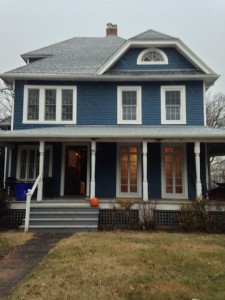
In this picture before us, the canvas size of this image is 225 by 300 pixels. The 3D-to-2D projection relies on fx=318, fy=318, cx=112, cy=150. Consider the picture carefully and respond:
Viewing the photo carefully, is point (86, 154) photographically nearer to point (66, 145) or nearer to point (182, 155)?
point (66, 145)

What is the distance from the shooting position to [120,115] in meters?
14.1

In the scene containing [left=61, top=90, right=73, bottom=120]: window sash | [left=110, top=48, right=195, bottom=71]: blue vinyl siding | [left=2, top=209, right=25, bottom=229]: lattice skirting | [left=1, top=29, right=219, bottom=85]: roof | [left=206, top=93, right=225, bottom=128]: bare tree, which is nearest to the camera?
[left=2, top=209, right=25, bottom=229]: lattice skirting

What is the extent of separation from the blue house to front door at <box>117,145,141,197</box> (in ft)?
0.14

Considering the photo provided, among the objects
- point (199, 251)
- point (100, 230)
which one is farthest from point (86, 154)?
Answer: point (199, 251)

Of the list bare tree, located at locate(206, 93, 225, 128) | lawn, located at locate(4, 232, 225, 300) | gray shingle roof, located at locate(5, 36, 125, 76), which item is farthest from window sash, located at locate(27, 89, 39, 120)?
bare tree, located at locate(206, 93, 225, 128)

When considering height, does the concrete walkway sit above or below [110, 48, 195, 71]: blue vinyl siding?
below

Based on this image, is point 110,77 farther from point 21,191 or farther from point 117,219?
point 117,219

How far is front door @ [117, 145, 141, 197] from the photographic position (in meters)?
13.6

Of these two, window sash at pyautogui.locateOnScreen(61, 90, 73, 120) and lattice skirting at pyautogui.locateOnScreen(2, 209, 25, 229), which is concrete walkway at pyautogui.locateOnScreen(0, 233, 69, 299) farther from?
window sash at pyautogui.locateOnScreen(61, 90, 73, 120)

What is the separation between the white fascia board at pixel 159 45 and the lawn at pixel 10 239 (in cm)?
761

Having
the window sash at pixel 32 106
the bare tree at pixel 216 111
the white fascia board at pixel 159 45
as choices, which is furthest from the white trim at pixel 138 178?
the bare tree at pixel 216 111

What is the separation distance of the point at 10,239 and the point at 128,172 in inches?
245

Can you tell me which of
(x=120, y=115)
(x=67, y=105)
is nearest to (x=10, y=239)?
(x=67, y=105)

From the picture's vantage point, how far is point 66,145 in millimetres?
14039
